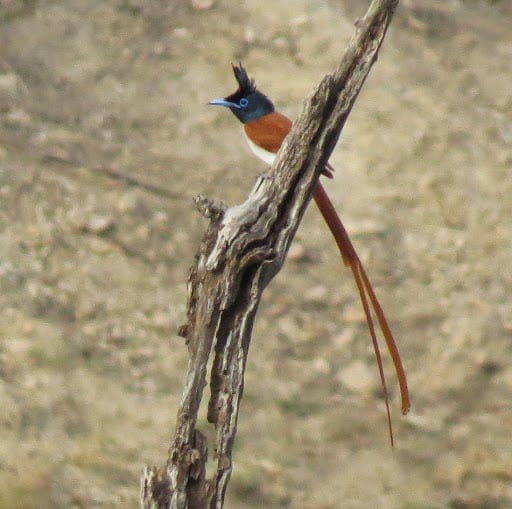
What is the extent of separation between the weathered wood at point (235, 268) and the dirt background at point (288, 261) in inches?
97.7

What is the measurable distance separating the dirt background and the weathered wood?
248cm

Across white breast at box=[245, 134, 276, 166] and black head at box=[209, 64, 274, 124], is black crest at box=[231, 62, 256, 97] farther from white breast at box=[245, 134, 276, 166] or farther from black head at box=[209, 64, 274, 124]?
white breast at box=[245, 134, 276, 166]

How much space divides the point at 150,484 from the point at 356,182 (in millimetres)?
4347

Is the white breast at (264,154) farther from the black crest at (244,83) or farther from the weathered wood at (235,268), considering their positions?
the weathered wood at (235,268)

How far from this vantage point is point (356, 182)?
24.2 feet

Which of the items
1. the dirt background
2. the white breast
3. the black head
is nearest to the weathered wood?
the white breast

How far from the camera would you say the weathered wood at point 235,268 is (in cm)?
326

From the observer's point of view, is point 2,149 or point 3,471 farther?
point 2,149

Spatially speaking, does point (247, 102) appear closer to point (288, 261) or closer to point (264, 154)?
point (264, 154)

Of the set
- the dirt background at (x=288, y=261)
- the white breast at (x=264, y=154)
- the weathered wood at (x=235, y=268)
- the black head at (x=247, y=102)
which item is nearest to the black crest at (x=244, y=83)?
the black head at (x=247, y=102)

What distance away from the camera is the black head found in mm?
4285

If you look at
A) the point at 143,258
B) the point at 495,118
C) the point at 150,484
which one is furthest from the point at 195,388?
the point at 495,118

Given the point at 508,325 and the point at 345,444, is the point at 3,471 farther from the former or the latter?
the point at 508,325

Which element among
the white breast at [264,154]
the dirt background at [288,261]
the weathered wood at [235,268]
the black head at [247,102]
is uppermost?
the dirt background at [288,261]
